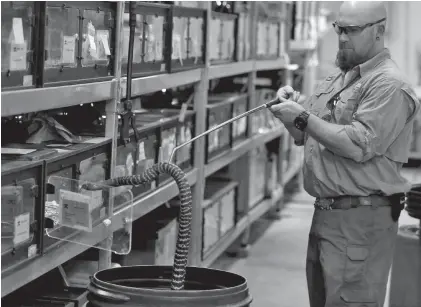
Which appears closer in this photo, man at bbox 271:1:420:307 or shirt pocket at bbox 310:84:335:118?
man at bbox 271:1:420:307

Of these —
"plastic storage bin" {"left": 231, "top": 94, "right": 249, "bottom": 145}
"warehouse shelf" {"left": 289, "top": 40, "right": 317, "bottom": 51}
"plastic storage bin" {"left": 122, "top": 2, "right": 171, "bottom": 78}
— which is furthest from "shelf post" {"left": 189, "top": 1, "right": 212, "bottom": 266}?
"warehouse shelf" {"left": 289, "top": 40, "right": 317, "bottom": 51}

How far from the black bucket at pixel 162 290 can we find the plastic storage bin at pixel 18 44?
671 mm

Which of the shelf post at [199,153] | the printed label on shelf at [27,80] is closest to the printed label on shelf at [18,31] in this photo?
the printed label on shelf at [27,80]

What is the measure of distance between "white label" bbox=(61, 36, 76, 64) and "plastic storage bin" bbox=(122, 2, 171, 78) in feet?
2.12

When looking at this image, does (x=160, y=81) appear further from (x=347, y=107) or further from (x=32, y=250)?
(x=32, y=250)

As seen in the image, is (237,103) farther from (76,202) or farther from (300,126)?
(76,202)

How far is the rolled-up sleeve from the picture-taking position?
3725mm

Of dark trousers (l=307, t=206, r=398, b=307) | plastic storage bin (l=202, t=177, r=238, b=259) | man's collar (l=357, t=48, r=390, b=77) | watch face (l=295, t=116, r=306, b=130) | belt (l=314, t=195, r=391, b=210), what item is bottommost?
plastic storage bin (l=202, t=177, r=238, b=259)

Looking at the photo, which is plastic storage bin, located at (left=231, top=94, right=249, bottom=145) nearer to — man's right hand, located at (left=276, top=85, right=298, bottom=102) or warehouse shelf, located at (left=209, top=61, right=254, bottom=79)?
warehouse shelf, located at (left=209, top=61, right=254, bottom=79)

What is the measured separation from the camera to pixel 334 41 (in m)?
15.1

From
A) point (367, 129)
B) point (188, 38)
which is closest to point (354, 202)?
point (367, 129)

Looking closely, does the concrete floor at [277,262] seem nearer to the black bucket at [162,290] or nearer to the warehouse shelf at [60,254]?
the warehouse shelf at [60,254]

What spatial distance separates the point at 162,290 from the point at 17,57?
86 cm

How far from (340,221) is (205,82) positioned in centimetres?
182
